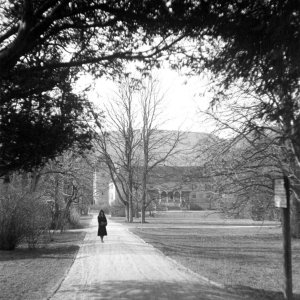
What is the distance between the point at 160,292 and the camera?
898 centimetres

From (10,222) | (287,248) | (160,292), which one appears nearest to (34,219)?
(10,222)

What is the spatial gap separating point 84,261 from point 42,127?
6.34m

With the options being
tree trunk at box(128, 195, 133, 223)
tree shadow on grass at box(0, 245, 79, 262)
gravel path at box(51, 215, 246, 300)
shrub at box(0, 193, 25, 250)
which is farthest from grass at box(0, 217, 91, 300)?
tree trunk at box(128, 195, 133, 223)

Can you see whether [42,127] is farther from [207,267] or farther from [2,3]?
[207,267]

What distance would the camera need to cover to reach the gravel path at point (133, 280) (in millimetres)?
8781

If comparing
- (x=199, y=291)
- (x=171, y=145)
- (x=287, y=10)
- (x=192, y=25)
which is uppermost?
(x=171, y=145)

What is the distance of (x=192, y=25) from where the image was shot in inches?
275

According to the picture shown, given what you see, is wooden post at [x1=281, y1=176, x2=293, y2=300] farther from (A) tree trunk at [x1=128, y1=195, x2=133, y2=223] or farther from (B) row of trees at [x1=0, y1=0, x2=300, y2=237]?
(A) tree trunk at [x1=128, y1=195, x2=133, y2=223]

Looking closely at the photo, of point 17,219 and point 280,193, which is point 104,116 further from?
point 17,219

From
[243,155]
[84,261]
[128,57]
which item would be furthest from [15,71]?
[243,155]

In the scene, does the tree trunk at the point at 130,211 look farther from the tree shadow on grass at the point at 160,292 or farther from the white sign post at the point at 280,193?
the white sign post at the point at 280,193

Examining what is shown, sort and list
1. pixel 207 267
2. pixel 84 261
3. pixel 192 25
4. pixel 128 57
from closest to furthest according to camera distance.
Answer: pixel 192 25
pixel 128 57
pixel 207 267
pixel 84 261

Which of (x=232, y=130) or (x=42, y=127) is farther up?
(x=232, y=130)

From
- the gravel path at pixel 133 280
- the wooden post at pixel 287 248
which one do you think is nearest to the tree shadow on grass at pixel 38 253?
the gravel path at pixel 133 280
